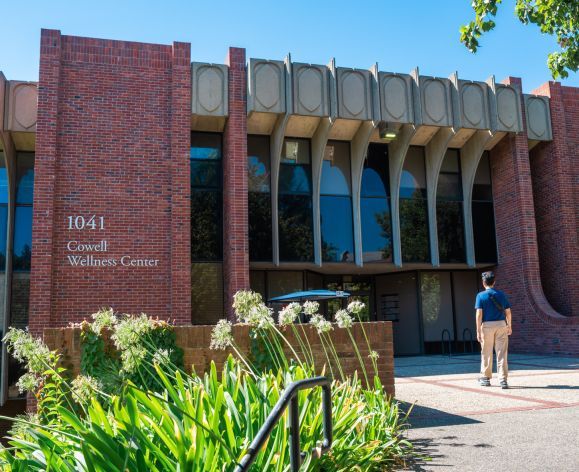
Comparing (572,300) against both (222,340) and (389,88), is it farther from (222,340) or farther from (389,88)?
(222,340)

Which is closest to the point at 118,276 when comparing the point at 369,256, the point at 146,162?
the point at 146,162

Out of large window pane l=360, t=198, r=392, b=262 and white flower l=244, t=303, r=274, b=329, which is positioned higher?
large window pane l=360, t=198, r=392, b=262

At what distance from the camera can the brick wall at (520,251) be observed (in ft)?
52.7

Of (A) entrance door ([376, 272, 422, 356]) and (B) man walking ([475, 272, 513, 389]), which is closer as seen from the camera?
(B) man walking ([475, 272, 513, 389])

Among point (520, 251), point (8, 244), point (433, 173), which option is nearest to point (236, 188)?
point (8, 244)

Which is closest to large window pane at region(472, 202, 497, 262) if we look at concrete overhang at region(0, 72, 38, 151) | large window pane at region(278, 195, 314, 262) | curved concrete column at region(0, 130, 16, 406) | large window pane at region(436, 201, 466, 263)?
large window pane at region(436, 201, 466, 263)

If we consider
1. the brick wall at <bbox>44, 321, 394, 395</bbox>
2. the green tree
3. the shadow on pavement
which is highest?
the green tree

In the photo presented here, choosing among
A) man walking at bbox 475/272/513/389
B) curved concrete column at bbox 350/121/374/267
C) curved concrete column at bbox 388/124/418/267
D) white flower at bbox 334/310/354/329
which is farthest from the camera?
curved concrete column at bbox 388/124/418/267

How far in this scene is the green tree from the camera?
6.94 m

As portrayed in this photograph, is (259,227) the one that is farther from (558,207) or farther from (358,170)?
(558,207)

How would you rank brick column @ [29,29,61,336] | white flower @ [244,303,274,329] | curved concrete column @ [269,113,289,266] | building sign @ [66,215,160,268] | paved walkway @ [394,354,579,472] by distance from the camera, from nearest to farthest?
paved walkway @ [394,354,579,472]
white flower @ [244,303,274,329]
brick column @ [29,29,61,336]
building sign @ [66,215,160,268]
curved concrete column @ [269,113,289,266]

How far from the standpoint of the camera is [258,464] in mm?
3248

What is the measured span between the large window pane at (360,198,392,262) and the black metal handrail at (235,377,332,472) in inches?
531

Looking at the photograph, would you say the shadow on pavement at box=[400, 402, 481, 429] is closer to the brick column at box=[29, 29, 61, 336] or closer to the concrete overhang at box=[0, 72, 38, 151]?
the brick column at box=[29, 29, 61, 336]
